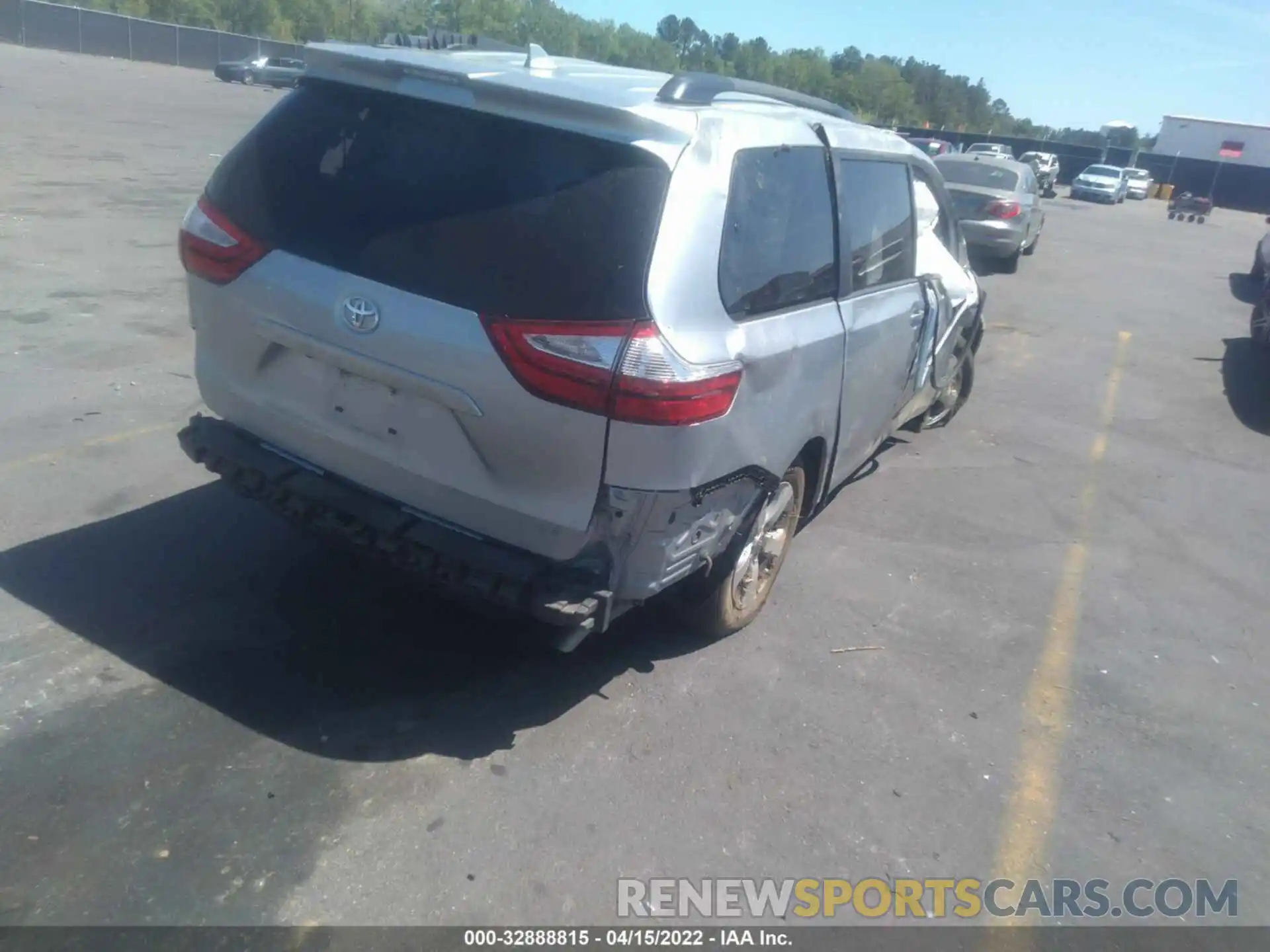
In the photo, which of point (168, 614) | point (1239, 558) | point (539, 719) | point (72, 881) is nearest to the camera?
point (72, 881)

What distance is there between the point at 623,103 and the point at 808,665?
2432mm


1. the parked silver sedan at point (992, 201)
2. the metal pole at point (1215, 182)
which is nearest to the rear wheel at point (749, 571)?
the parked silver sedan at point (992, 201)

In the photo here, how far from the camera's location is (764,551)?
4699 mm

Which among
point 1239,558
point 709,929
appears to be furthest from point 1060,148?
point 709,929

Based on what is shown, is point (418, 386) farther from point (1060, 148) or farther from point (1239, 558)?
point (1060, 148)

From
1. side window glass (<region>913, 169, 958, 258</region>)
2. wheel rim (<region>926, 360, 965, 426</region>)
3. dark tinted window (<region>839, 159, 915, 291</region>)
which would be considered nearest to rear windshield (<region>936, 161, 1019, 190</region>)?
wheel rim (<region>926, 360, 965, 426</region>)

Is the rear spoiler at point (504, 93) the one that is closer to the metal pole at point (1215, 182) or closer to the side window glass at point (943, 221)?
the side window glass at point (943, 221)

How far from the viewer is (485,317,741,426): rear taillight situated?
325 centimetres

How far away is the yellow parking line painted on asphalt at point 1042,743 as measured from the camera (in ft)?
11.8

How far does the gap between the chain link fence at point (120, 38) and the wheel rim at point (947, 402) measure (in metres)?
56.0

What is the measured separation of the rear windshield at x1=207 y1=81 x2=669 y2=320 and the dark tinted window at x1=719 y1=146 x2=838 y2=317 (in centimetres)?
39

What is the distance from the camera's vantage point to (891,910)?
330cm

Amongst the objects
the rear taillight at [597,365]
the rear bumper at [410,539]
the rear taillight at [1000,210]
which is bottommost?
the rear bumper at [410,539]

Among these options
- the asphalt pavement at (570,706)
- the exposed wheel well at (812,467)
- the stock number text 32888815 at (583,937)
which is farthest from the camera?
the exposed wheel well at (812,467)
